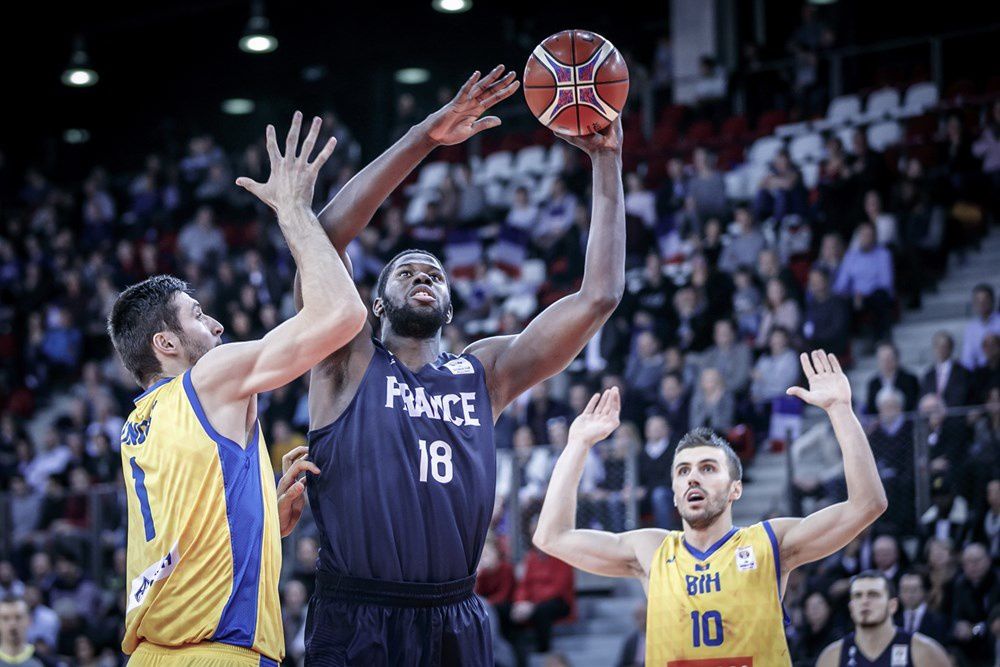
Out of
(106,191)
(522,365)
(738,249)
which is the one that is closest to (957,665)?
(522,365)

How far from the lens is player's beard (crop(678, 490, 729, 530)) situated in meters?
6.04

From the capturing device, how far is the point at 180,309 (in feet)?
16.0

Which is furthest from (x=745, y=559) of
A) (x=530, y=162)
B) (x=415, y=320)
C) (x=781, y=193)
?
(x=530, y=162)

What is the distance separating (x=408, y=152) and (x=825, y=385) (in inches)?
77.2

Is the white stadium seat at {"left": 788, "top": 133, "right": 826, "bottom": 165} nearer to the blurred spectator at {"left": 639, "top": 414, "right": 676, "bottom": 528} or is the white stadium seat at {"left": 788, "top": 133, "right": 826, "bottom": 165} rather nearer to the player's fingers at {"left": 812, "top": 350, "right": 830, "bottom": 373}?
the blurred spectator at {"left": 639, "top": 414, "right": 676, "bottom": 528}

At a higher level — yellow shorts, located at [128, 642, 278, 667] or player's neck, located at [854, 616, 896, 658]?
yellow shorts, located at [128, 642, 278, 667]

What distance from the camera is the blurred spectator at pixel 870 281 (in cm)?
1405

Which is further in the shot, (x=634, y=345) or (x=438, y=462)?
(x=634, y=345)

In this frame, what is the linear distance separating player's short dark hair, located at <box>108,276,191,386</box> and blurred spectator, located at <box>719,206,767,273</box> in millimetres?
10881

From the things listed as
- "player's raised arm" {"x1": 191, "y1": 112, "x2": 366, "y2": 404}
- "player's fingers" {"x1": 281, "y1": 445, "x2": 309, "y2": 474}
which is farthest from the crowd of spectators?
"player's raised arm" {"x1": 191, "y1": 112, "x2": 366, "y2": 404}

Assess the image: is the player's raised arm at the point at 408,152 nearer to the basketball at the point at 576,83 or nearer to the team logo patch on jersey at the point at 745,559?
the basketball at the point at 576,83

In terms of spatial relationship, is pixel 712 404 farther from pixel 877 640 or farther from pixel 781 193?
pixel 877 640

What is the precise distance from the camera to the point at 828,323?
13.7 metres

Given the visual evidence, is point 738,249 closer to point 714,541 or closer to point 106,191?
point 714,541
